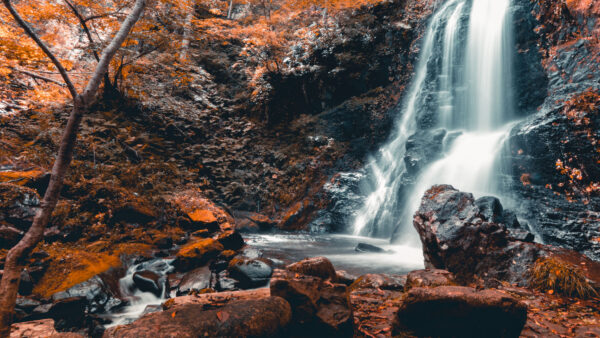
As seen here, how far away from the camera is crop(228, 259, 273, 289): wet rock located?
234 inches

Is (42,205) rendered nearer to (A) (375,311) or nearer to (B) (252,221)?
(A) (375,311)

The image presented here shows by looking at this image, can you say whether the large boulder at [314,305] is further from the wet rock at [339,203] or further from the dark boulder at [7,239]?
the wet rock at [339,203]

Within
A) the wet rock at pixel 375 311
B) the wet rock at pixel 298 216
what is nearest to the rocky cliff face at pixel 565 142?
the wet rock at pixel 375 311

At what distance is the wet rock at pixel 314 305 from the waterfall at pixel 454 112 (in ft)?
27.2

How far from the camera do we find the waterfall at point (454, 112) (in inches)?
449

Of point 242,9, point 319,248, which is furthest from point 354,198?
point 242,9

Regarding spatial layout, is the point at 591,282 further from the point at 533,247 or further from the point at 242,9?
the point at 242,9

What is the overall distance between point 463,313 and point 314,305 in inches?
57.6

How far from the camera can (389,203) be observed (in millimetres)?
13250

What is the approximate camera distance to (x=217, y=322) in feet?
7.22

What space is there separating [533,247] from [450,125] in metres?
10.7

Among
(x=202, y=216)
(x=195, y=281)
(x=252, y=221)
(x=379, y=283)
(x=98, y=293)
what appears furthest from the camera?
(x=252, y=221)

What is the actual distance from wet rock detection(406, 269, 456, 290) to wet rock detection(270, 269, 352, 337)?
186 centimetres

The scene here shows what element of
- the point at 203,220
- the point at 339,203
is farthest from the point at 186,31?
the point at 339,203
